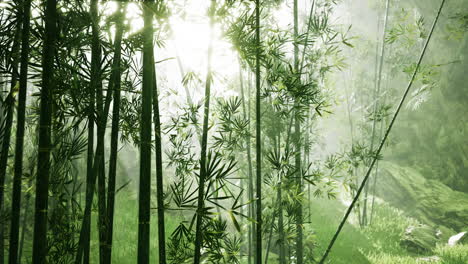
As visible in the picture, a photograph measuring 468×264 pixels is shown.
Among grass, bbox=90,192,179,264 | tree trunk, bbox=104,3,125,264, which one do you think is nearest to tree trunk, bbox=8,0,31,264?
tree trunk, bbox=104,3,125,264

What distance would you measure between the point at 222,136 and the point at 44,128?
1382 mm

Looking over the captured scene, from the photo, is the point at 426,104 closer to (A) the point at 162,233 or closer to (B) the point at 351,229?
(B) the point at 351,229

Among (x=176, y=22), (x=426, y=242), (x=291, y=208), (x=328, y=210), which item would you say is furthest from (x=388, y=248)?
(x=176, y=22)

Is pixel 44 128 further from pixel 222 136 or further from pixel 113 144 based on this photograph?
pixel 222 136

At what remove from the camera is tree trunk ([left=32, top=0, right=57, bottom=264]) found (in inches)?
46.4

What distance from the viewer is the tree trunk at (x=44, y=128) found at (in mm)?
1178

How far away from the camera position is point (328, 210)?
10523 mm

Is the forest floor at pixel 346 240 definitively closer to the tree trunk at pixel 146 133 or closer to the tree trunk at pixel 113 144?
the tree trunk at pixel 113 144

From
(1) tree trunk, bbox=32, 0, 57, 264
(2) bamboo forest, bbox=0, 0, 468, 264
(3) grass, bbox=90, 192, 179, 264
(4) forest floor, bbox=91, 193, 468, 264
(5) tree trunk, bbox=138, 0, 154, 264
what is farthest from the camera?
(4) forest floor, bbox=91, 193, 468, 264

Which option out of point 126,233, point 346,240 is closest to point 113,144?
point 126,233

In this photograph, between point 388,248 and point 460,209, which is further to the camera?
point 460,209

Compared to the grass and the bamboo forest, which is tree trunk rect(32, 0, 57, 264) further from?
the grass

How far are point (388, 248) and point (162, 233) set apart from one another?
7329 millimetres

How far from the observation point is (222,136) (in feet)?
7.83
